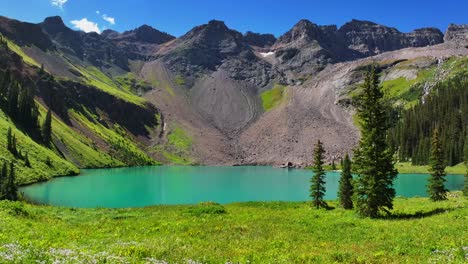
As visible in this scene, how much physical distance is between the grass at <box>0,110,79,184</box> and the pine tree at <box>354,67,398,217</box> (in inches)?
3426

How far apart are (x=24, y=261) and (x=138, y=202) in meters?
71.0

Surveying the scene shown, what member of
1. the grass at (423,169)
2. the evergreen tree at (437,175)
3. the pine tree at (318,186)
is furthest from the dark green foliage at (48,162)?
the grass at (423,169)

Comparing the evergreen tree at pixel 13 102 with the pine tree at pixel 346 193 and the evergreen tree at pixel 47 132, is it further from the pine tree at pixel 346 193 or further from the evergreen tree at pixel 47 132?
the pine tree at pixel 346 193

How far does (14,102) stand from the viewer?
6009 inches

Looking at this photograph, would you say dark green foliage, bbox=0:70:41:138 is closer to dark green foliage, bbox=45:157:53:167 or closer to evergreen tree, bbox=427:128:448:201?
dark green foliage, bbox=45:157:53:167

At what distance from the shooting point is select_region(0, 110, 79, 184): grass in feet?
338

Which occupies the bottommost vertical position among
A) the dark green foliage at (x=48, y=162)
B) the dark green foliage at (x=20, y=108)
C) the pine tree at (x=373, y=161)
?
the dark green foliage at (x=48, y=162)

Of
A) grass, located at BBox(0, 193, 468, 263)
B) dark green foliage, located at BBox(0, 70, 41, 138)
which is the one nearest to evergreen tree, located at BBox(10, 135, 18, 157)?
dark green foliage, located at BBox(0, 70, 41, 138)

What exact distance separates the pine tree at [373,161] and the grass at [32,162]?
8702 cm

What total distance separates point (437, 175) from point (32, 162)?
10493 centimetres

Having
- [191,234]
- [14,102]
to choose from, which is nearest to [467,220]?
[191,234]

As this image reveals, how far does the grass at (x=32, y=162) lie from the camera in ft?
338

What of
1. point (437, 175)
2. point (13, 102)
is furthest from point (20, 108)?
point (437, 175)

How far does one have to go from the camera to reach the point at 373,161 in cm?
3750
